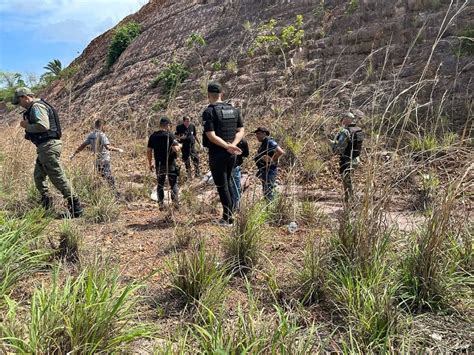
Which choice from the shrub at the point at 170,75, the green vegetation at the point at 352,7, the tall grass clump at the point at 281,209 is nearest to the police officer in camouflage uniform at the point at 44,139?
the tall grass clump at the point at 281,209

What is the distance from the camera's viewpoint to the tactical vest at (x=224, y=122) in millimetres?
4703

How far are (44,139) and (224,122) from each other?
2.31m

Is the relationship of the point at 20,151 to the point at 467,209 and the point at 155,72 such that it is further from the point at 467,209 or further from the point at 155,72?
the point at 155,72

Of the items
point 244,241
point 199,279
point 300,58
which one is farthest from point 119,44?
point 199,279

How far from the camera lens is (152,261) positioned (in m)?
3.70

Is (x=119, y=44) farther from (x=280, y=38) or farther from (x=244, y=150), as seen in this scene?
(x=244, y=150)

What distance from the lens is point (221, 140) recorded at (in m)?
4.59

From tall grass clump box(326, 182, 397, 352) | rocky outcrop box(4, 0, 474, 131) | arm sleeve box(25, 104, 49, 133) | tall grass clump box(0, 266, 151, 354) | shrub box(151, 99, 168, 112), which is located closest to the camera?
tall grass clump box(0, 266, 151, 354)

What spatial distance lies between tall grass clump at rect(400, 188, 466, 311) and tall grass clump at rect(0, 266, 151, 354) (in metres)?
1.75

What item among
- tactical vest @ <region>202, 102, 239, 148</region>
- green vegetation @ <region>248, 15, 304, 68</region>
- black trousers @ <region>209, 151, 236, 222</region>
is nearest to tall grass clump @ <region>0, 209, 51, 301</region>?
black trousers @ <region>209, 151, 236, 222</region>

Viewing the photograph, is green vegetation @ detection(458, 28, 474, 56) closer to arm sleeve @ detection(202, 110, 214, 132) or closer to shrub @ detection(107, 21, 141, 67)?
arm sleeve @ detection(202, 110, 214, 132)

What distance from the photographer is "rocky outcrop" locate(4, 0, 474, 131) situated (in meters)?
8.70

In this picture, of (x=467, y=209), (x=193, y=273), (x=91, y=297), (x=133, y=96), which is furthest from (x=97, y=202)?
(x=133, y=96)

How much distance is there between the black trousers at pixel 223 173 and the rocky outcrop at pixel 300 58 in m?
1.66
